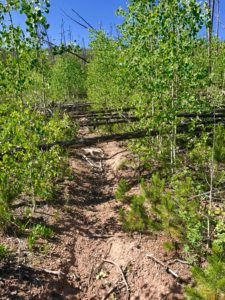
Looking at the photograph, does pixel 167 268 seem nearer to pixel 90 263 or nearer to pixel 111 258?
pixel 111 258

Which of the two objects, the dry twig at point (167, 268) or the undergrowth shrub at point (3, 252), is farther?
the undergrowth shrub at point (3, 252)

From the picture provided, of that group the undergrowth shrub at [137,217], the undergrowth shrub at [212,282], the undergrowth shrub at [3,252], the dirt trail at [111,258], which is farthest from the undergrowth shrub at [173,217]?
the undergrowth shrub at [3,252]

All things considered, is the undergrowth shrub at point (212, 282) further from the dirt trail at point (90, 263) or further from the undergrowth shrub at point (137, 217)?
the undergrowth shrub at point (137, 217)

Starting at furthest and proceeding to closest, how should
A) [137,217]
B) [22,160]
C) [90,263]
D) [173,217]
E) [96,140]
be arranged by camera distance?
[96,140] < [22,160] < [137,217] < [90,263] < [173,217]

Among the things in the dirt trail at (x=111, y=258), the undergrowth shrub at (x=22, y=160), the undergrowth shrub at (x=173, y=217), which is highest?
the undergrowth shrub at (x=22, y=160)

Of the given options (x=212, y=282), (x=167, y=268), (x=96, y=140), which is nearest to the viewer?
(x=212, y=282)

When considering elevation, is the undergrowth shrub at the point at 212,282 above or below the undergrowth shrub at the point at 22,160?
below

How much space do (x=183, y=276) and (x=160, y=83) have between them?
354 centimetres

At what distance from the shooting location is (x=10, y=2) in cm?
550

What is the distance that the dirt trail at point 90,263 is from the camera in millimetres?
4195

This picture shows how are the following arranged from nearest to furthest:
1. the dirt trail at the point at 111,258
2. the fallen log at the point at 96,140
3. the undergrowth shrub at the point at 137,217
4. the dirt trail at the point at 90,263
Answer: the dirt trail at the point at 90,263
the dirt trail at the point at 111,258
the undergrowth shrub at the point at 137,217
the fallen log at the point at 96,140

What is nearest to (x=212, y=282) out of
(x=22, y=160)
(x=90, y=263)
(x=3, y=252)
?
(x=90, y=263)

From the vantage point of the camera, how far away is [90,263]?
4.97 metres

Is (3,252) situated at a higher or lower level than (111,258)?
higher
